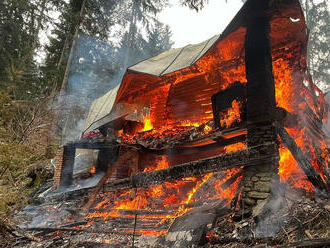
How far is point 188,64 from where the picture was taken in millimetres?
9391

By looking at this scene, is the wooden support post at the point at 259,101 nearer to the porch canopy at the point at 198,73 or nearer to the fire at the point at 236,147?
the porch canopy at the point at 198,73

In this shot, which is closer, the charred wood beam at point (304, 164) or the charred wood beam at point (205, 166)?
the charred wood beam at point (304, 164)

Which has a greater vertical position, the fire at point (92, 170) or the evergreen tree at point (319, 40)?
the evergreen tree at point (319, 40)

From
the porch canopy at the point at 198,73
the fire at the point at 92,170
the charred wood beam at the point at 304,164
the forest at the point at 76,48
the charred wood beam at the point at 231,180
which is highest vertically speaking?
the forest at the point at 76,48

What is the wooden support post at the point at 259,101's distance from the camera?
603 cm

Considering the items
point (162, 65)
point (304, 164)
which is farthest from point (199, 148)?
point (304, 164)

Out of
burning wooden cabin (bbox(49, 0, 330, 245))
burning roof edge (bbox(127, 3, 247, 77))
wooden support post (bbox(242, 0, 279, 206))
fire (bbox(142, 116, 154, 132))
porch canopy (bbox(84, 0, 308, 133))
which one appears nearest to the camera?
wooden support post (bbox(242, 0, 279, 206))

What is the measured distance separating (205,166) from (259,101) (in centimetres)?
242

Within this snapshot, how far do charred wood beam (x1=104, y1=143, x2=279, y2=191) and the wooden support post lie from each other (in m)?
0.14

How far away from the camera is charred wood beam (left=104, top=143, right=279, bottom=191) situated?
6.36 metres

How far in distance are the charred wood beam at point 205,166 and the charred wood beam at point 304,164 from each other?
649mm

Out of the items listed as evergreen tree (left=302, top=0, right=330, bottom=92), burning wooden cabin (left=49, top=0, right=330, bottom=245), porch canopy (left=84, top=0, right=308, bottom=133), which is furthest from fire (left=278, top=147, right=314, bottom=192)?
evergreen tree (left=302, top=0, right=330, bottom=92)

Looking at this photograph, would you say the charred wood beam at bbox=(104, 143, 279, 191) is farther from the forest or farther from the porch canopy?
the forest

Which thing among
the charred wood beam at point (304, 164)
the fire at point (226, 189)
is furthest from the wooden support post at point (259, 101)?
the fire at point (226, 189)
